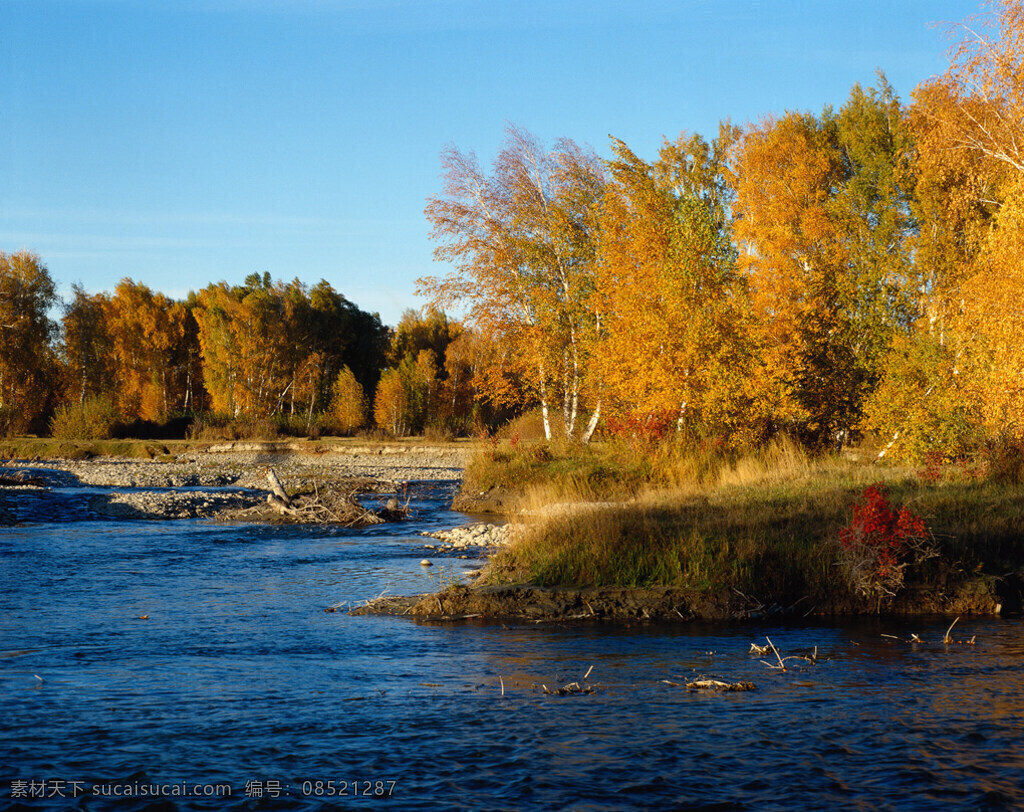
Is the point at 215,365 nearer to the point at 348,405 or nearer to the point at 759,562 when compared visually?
the point at 348,405

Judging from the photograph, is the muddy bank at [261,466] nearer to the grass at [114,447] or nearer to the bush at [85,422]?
the grass at [114,447]

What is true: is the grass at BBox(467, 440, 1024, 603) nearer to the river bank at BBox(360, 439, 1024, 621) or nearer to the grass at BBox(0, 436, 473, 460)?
the river bank at BBox(360, 439, 1024, 621)

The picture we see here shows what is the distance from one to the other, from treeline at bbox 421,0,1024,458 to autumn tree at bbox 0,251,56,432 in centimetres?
3854

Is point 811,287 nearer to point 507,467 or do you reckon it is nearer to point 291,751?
point 507,467

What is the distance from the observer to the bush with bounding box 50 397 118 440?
176ft

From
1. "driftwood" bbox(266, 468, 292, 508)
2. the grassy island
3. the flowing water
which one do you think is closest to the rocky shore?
"driftwood" bbox(266, 468, 292, 508)

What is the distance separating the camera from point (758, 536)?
43.4 feet

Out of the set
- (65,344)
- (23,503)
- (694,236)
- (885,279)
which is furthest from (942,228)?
(65,344)

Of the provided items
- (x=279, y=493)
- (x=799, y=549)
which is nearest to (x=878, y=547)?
(x=799, y=549)

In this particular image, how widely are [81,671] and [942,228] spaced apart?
34.3 m

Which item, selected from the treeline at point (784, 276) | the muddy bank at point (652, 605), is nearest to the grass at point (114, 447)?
the treeline at point (784, 276)

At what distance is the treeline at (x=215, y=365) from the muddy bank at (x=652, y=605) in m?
47.6

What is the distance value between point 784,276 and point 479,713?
24.2 m

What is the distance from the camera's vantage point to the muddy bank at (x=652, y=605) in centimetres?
1198
